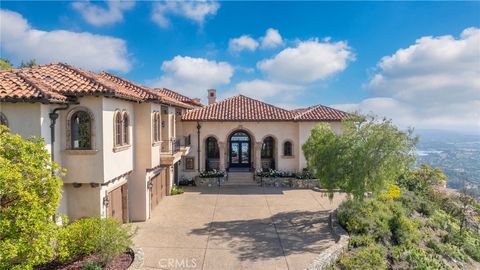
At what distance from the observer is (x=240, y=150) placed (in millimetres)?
27219

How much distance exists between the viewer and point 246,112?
24734 millimetres

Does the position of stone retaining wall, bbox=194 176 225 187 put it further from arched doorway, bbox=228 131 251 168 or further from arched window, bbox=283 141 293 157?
arched window, bbox=283 141 293 157

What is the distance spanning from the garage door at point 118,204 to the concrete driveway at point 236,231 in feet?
3.22

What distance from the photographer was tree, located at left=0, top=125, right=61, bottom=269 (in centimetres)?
652

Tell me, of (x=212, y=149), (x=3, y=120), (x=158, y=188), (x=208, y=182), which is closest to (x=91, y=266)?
(x=3, y=120)

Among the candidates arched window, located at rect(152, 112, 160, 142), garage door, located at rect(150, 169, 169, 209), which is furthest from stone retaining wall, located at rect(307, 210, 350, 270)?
arched window, located at rect(152, 112, 160, 142)

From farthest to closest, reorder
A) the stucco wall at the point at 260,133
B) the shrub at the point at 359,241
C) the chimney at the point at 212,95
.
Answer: the chimney at the point at 212,95
the stucco wall at the point at 260,133
the shrub at the point at 359,241

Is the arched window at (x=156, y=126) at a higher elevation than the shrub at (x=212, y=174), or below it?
higher

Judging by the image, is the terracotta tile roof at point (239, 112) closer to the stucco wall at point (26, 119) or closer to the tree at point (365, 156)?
the tree at point (365, 156)

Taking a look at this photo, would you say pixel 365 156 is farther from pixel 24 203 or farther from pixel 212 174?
pixel 212 174

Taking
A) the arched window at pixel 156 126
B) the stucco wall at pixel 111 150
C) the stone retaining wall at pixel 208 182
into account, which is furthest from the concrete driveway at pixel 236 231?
the arched window at pixel 156 126

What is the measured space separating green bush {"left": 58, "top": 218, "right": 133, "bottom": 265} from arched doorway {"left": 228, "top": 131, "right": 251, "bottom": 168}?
58.1 feet

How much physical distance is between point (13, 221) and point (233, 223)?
9.39 metres

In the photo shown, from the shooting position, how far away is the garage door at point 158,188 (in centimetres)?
1627
